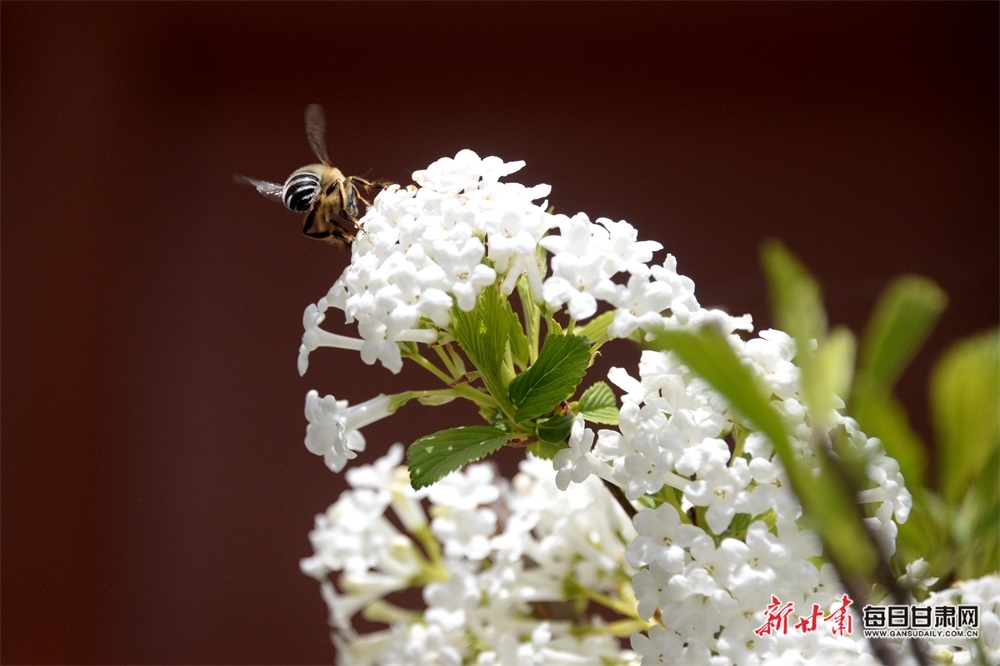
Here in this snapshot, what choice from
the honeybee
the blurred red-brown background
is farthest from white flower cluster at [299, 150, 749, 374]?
the blurred red-brown background

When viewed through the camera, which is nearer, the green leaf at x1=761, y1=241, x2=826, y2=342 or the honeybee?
the green leaf at x1=761, y1=241, x2=826, y2=342

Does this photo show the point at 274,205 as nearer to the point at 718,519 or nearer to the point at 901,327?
the point at 718,519

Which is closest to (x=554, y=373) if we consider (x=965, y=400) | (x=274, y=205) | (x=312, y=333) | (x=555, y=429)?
(x=555, y=429)

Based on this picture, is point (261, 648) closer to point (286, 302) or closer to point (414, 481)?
point (286, 302)

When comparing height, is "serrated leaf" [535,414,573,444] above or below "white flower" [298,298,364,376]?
below

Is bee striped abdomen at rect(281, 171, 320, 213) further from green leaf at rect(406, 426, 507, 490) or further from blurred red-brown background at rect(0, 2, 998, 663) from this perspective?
blurred red-brown background at rect(0, 2, 998, 663)

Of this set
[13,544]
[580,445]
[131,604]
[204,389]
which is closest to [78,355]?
[204,389]

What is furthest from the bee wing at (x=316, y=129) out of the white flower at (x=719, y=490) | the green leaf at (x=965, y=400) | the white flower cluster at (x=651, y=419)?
the green leaf at (x=965, y=400)
